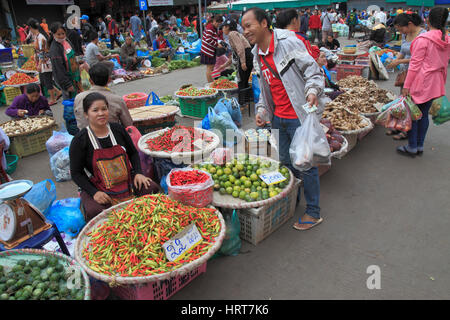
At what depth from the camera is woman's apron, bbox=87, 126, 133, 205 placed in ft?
9.22

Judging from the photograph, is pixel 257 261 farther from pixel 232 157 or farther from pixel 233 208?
pixel 232 157

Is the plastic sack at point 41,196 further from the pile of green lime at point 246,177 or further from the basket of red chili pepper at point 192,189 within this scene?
the pile of green lime at point 246,177

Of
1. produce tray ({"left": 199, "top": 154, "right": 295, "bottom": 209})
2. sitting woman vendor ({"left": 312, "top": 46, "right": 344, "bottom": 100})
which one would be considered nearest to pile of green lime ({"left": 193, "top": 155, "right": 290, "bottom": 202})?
produce tray ({"left": 199, "top": 154, "right": 295, "bottom": 209})

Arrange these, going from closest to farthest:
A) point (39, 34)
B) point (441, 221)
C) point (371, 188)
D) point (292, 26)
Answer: point (441, 221), point (371, 188), point (292, 26), point (39, 34)

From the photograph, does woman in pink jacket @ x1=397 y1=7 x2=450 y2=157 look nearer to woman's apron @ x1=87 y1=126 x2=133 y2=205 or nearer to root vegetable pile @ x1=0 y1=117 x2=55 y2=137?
woman's apron @ x1=87 y1=126 x2=133 y2=205

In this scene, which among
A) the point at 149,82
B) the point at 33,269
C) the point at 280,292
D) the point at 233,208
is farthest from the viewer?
the point at 149,82

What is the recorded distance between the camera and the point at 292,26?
4594mm

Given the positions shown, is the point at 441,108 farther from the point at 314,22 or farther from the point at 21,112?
the point at 314,22

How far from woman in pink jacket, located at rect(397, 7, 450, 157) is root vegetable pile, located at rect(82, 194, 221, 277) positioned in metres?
3.44

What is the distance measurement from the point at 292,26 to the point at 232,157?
233cm

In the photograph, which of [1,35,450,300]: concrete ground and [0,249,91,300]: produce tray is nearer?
[0,249,91,300]: produce tray

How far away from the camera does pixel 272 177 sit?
308 centimetres

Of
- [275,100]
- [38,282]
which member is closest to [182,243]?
[38,282]
